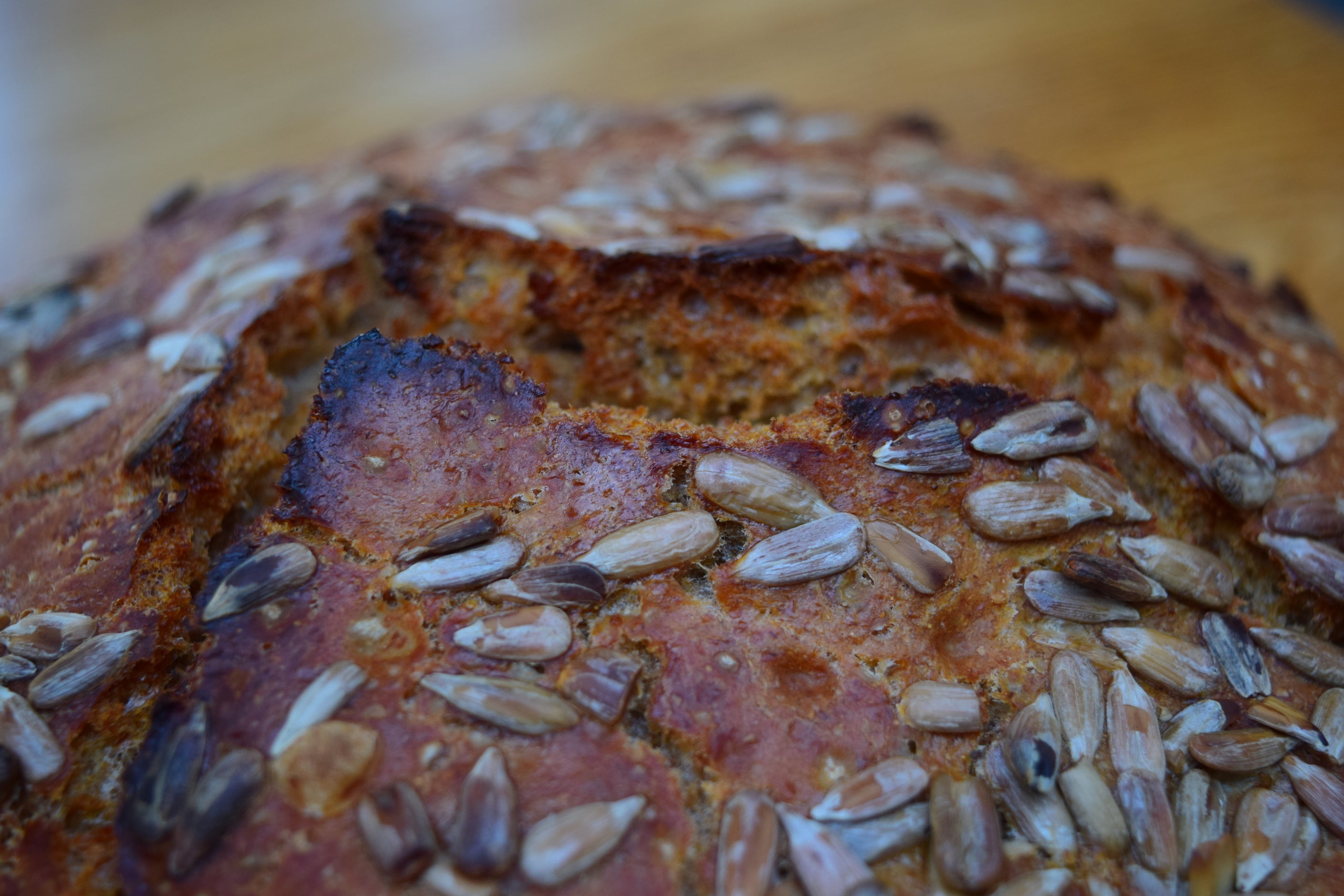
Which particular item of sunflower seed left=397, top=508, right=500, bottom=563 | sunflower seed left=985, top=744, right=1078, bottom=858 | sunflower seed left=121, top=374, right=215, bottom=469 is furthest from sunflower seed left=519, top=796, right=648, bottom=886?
sunflower seed left=121, top=374, right=215, bottom=469

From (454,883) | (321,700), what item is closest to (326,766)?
(321,700)

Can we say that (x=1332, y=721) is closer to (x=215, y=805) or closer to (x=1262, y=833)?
(x=1262, y=833)

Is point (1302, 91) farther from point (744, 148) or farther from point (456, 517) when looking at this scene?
point (456, 517)

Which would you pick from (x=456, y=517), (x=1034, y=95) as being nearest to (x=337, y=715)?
(x=456, y=517)

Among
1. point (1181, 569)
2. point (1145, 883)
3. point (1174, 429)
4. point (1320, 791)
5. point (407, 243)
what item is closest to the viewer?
point (1145, 883)

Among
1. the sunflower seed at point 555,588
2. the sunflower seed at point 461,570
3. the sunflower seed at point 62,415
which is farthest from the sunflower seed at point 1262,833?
the sunflower seed at point 62,415

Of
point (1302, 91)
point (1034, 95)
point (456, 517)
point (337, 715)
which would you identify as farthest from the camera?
point (1034, 95)
